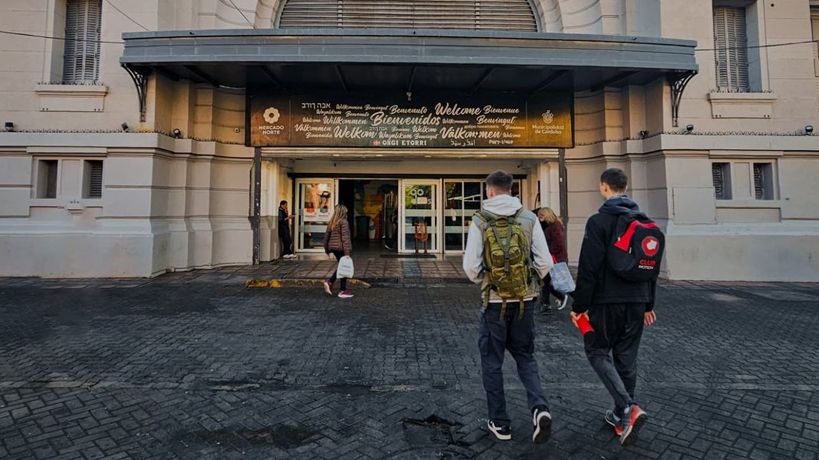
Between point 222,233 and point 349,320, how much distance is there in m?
6.48

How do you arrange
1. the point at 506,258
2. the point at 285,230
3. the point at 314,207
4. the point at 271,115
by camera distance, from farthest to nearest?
the point at 314,207 → the point at 285,230 → the point at 271,115 → the point at 506,258

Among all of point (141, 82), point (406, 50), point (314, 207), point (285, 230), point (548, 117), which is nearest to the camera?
point (406, 50)

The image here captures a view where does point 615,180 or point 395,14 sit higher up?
point 395,14

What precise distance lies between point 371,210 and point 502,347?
16347mm

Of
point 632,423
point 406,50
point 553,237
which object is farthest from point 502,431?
point 406,50

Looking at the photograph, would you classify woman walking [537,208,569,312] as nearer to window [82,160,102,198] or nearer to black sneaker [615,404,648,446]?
black sneaker [615,404,648,446]

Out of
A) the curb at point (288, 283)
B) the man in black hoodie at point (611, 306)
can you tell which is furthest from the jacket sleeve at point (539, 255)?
the curb at point (288, 283)

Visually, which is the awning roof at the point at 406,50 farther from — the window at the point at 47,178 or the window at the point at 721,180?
the window at the point at 47,178

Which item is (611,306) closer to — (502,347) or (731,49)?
(502,347)

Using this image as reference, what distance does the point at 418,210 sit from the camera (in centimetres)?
1459

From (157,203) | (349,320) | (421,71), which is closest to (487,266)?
(349,320)

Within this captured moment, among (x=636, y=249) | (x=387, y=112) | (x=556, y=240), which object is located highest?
(x=387, y=112)

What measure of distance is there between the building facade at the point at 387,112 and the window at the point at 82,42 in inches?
1.6

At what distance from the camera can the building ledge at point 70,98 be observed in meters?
9.36
